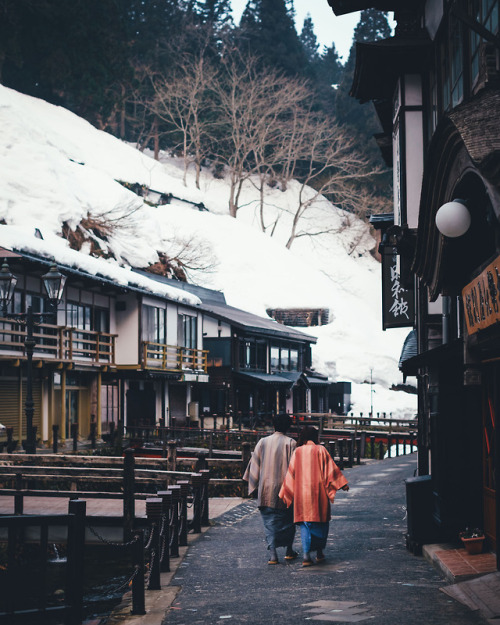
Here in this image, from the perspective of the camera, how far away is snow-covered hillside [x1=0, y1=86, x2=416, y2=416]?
1834 inches

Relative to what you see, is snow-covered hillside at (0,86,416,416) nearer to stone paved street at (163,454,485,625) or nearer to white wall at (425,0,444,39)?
white wall at (425,0,444,39)

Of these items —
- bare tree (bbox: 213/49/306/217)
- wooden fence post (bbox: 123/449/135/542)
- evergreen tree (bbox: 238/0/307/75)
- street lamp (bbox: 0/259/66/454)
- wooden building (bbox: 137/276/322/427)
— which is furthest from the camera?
evergreen tree (bbox: 238/0/307/75)

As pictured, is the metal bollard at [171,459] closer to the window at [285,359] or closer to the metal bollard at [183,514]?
the metal bollard at [183,514]

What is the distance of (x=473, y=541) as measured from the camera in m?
9.21

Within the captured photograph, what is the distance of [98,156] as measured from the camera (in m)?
71.5

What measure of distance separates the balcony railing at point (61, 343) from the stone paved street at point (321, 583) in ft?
45.1

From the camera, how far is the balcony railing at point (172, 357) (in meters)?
34.5

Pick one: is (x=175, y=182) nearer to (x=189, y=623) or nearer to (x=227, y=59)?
(x=227, y=59)

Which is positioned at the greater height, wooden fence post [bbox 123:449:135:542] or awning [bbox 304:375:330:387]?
awning [bbox 304:375:330:387]

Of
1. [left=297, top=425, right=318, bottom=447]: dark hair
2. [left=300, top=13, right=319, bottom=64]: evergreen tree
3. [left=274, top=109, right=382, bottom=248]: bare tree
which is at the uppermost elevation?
[left=300, top=13, right=319, bottom=64]: evergreen tree

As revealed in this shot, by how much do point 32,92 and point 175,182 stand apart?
15.6m

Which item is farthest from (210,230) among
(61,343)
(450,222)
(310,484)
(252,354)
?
(450,222)

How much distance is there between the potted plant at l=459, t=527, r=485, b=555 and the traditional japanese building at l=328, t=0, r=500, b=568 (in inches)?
5.4

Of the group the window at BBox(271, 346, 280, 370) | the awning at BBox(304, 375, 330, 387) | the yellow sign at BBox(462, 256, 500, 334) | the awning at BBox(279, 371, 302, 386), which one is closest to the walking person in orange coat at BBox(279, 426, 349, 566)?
the yellow sign at BBox(462, 256, 500, 334)
